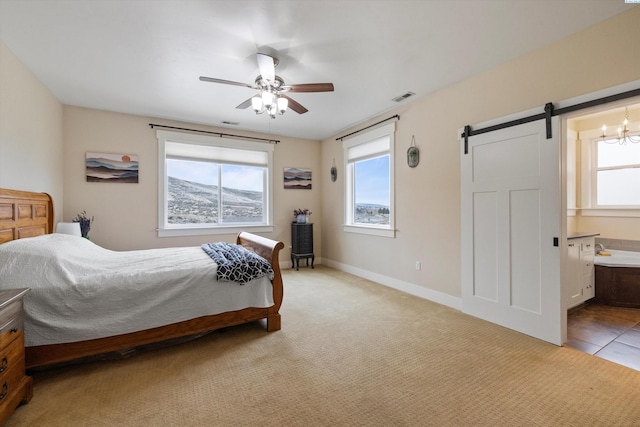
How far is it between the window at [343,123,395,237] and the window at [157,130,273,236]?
1.62 meters

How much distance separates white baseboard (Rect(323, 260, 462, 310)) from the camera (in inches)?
136

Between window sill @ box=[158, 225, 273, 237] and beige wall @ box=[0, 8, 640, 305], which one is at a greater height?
beige wall @ box=[0, 8, 640, 305]

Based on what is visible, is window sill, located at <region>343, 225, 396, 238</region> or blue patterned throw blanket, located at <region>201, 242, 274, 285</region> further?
window sill, located at <region>343, 225, 396, 238</region>

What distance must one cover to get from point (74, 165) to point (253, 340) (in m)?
3.83

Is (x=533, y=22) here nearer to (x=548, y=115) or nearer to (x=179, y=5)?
(x=548, y=115)

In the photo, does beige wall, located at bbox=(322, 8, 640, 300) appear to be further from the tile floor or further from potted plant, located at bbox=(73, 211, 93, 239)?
potted plant, located at bbox=(73, 211, 93, 239)

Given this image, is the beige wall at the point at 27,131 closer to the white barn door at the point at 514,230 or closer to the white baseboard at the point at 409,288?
the white baseboard at the point at 409,288

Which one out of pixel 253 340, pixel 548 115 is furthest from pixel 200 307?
pixel 548 115

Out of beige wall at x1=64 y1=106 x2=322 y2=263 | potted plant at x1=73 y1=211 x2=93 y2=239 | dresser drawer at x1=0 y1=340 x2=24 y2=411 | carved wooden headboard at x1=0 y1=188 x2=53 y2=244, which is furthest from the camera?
beige wall at x1=64 y1=106 x2=322 y2=263

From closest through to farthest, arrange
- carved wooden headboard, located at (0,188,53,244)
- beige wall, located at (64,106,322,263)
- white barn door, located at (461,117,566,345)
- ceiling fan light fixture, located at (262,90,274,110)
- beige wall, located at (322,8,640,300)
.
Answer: beige wall, located at (322,8,640,300) < carved wooden headboard, located at (0,188,53,244) < white barn door, located at (461,117,566,345) < ceiling fan light fixture, located at (262,90,274,110) < beige wall, located at (64,106,322,263)

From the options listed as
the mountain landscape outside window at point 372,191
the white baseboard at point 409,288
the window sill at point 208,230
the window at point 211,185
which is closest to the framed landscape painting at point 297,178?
the window at point 211,185

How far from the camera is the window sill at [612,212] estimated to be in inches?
150

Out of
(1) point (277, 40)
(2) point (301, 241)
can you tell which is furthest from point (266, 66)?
(2) point (301, 241)

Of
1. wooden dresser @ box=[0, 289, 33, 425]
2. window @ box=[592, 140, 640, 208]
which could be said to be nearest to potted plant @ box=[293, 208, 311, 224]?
wooden dresser @ box=[0, 289, 33, 425]
